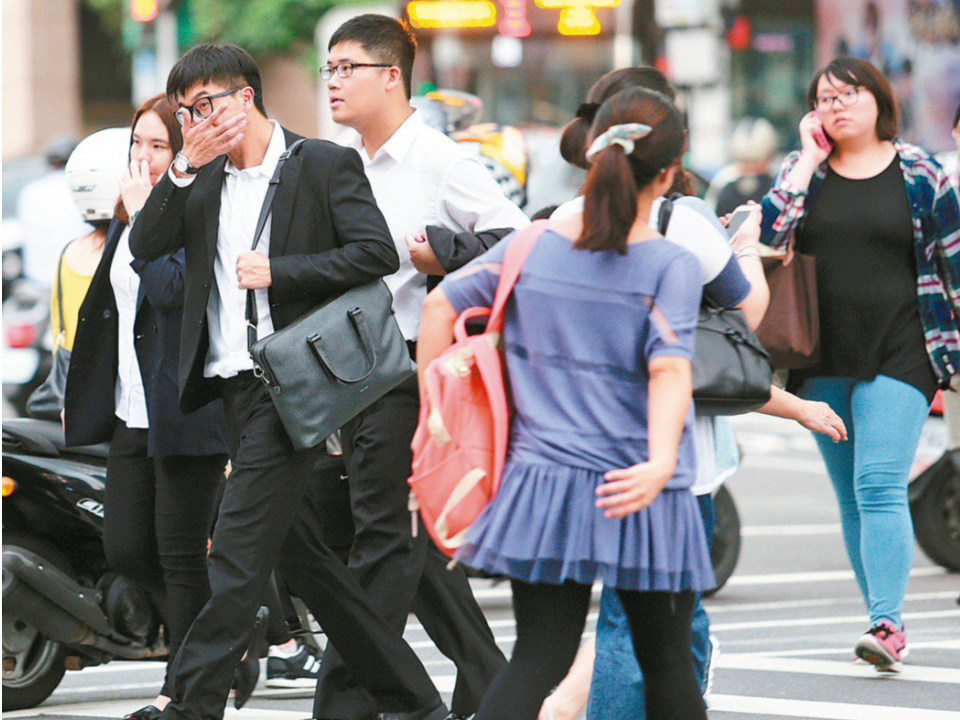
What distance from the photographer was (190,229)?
5461 millimetres

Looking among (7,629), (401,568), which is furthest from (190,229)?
(7,629)

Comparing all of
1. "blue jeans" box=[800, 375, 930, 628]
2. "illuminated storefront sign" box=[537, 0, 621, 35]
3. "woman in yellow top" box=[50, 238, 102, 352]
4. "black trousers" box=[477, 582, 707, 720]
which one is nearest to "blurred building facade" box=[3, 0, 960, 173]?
"illuminated storefront sign" box=[537, 0, 621, 35]

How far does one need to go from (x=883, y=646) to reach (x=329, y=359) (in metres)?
2.37

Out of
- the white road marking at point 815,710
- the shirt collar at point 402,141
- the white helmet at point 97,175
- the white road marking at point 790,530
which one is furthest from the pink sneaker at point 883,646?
the white road marking at point 790,530

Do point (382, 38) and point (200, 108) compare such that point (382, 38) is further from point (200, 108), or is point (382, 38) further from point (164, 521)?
point (164, 521)

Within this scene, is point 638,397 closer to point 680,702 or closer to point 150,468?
point 680,702

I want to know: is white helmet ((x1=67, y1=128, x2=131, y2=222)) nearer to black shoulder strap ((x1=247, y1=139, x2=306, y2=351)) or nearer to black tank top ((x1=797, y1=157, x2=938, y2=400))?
black shoulder strap ((x1=247, y1=139, x2=306, y2=351))

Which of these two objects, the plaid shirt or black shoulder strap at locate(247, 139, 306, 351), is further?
the plaid shirt

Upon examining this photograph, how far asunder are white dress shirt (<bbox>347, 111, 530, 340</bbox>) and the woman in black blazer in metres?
0.65

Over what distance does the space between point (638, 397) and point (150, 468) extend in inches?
92.3

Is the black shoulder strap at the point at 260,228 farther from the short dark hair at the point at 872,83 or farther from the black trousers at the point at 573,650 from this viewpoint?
the short dark hair at the point at 872,83

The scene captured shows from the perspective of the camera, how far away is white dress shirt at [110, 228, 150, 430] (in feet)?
19.5

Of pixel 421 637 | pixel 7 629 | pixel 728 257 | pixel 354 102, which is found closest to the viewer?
pixel 728 257

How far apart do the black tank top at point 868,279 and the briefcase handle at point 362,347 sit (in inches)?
79.3
